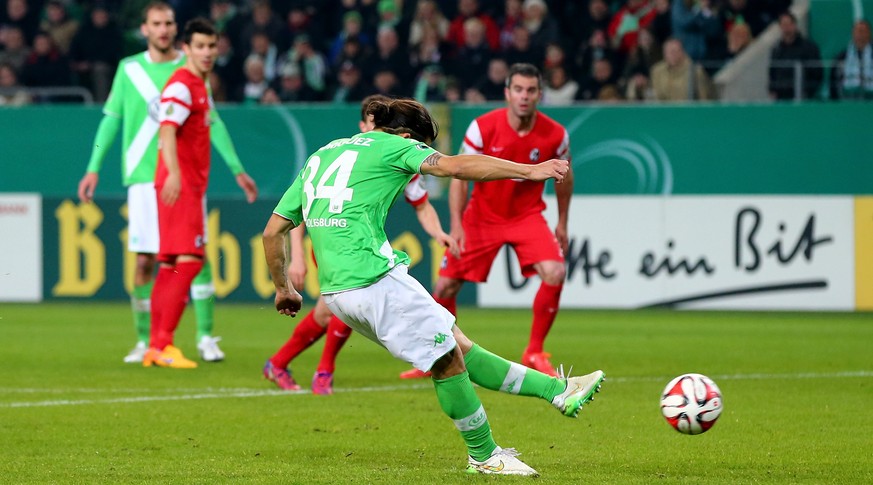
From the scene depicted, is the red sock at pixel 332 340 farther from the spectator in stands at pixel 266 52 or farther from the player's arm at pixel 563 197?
the spectator in stands at pixel 266 52

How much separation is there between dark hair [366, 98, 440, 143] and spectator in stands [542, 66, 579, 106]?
36.3ft

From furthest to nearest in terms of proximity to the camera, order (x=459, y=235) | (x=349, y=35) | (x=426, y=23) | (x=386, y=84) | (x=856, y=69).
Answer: (x=349, y=35) < (x=426, y=23) < (x=386, y=84) < (x=856, y=69) < (x=459, y=235)

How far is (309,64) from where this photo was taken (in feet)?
60.3

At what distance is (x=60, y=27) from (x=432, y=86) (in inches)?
220

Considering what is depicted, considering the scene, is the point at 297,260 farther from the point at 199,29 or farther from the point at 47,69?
the point at 47,69

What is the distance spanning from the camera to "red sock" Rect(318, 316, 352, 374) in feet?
28.1

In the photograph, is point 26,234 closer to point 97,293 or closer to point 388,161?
point 97,293

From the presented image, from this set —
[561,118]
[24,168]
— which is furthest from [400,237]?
[24,168]

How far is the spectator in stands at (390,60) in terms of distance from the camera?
17.9 m

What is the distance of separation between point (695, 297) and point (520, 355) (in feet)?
15.1

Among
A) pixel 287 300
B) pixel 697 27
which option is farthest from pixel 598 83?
pixel 287 300

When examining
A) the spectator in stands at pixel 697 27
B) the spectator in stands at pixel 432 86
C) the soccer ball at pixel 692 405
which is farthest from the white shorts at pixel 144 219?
the spectator in stands at pixel 697 27

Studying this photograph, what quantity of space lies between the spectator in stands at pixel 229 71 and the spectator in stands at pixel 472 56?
282 cm

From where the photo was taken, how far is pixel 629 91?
55.0ft
